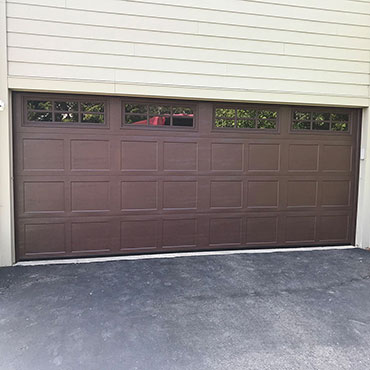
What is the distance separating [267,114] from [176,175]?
1.66 meters

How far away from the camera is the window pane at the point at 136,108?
394cm

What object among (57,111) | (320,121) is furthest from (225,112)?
(57,111)

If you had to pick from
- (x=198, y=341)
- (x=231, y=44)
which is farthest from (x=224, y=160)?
(x=198, y=341)

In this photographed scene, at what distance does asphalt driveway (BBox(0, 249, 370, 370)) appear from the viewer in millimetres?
1978

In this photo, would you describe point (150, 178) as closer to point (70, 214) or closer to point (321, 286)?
point (70, 214)

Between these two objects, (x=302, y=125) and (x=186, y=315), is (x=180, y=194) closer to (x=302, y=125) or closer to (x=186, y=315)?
(x=186, y=315)

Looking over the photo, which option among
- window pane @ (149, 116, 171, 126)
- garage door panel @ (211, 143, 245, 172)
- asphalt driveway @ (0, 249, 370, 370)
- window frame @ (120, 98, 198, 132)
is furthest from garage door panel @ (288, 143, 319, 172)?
window pane @ (149, 116, 171, 126)

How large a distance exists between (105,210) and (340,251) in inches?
140

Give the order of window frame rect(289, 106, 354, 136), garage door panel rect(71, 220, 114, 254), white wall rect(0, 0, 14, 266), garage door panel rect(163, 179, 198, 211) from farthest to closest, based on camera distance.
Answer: window frame rect(289, 106, 354, 136) → garage door panel rect(163, 179, 198, 211) → garage door panel rect(71, 220, 114, 254) → white wall rect(0, 0, 14, 266)

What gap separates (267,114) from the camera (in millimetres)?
4316

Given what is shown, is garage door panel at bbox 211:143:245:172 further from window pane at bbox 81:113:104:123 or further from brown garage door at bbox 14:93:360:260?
window pane at bbox 81:113:104:123

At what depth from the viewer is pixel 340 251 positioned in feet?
14.4

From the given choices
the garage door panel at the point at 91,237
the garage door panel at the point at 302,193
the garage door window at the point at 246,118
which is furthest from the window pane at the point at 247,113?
the garage door panel at the point at 91,237

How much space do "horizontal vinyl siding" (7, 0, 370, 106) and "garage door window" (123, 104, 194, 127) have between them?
0.91 ft
